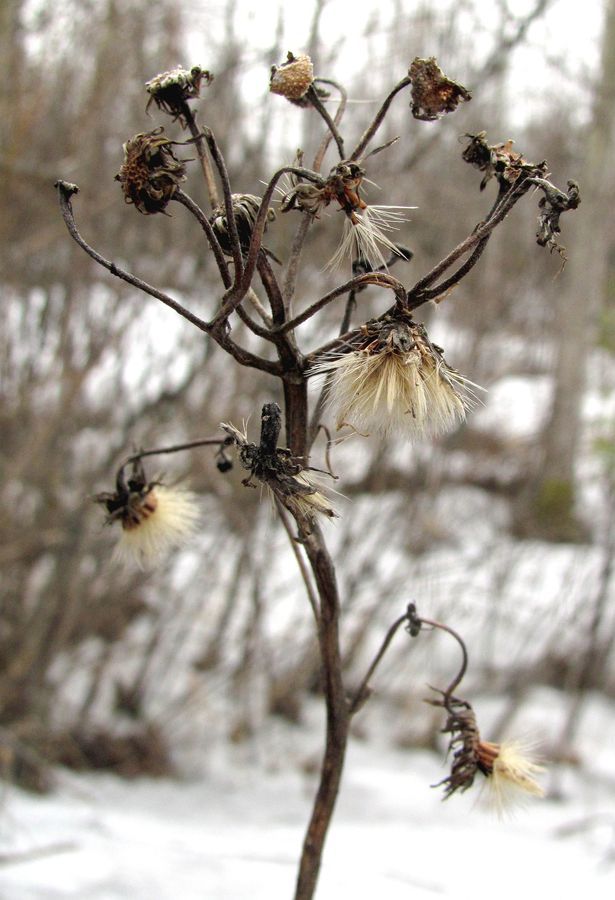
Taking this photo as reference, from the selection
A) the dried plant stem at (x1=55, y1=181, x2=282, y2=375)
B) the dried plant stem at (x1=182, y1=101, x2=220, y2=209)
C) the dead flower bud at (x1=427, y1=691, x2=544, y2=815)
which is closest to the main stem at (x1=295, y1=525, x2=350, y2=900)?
the dead flower bud at (x1=427, y1=691, x2=544, y2=815)

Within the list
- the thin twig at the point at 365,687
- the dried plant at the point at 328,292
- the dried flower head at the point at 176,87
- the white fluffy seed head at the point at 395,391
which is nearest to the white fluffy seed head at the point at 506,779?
the thin twig at the point at 365,687

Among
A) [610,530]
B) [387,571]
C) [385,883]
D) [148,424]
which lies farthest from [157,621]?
[385,883]

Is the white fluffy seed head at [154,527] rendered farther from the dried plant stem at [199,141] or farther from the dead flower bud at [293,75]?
the dead flower bud at [293,75]

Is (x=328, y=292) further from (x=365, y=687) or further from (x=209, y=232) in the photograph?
(x=365, y=687)

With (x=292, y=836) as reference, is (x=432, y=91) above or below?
above

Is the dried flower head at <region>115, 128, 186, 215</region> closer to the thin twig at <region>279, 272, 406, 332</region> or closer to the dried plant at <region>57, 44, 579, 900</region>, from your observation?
the dried plant at <region>57, 44, 579, 900</region>

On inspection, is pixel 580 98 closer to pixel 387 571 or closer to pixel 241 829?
pixel 387 571

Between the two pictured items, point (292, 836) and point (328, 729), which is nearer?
point (328, 729)

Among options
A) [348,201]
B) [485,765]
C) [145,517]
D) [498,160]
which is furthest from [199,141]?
[485,765]
